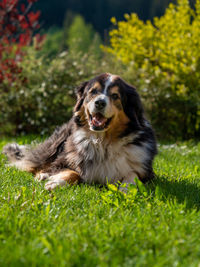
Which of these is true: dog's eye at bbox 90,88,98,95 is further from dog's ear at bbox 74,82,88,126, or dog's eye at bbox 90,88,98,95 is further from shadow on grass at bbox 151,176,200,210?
shadow on grass at bbox 151,176,200,210

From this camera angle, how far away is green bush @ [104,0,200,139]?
8.53m

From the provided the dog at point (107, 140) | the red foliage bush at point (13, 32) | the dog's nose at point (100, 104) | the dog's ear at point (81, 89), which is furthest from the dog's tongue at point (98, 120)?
the red foliage bush at point (13, 32)

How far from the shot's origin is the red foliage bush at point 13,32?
7.71 metres

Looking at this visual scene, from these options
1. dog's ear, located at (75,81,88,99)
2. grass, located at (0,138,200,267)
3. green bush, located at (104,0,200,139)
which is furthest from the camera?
green bush, located at (104,0,200,139)

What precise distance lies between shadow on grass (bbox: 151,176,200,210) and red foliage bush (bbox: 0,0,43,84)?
18.4ft

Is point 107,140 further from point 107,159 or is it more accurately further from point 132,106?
point 132,106

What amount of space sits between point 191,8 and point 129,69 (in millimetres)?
2532

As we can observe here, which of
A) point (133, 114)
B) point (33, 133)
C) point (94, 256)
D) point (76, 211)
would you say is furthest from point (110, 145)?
point (33, 133)

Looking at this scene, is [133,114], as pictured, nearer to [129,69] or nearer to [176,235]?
[176,235]

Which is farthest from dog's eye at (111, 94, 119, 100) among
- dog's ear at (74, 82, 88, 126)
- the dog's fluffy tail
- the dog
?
the dog's fluffy tail

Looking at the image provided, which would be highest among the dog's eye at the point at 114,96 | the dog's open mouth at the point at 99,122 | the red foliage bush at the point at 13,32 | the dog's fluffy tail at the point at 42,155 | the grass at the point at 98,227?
the red foliage bush at the point at 13,32

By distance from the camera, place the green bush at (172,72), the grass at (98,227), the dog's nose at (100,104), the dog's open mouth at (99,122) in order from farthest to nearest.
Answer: the green bush at (172,72) → the dog's open mouth at (99,122) → the dog's nose at (100,104) → the grass at (98,227)

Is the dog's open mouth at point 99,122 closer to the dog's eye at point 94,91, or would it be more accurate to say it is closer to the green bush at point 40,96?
the dog's eye at point 94,91

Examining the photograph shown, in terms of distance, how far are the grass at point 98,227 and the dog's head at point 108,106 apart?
2.86ft
